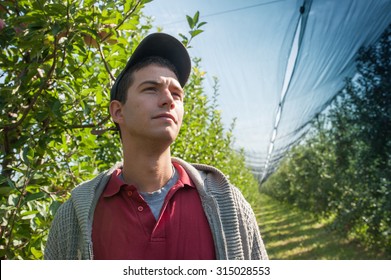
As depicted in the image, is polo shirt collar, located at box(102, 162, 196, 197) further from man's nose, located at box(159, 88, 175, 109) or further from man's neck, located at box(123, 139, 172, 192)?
man's nose, located at box(159, 88, 175, 109)

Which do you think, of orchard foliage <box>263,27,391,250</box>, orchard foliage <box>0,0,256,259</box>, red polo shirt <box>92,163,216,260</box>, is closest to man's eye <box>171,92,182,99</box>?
red polo shirt <box>92,163,216,260</box>

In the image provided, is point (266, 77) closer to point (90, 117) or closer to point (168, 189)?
point (90, 117)

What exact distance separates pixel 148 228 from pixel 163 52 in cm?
47

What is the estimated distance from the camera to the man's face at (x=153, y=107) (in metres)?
1.07

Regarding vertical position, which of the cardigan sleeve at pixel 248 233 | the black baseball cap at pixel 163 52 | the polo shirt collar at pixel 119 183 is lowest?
the cardigan sleeve at pixel 248 233

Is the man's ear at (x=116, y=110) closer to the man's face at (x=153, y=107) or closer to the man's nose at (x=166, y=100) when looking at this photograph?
the man's face at (x=153, y=107)

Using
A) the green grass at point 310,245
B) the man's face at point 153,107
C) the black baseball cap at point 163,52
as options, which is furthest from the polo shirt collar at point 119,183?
the green grass at point 310,245

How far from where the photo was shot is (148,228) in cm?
103

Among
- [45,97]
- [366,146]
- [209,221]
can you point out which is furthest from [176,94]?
[366,146]

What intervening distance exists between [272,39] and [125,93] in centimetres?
321

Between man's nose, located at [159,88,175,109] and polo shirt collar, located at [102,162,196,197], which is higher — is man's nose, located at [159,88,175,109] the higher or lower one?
the higher one

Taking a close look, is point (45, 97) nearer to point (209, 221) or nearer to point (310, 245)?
point (209, 221)

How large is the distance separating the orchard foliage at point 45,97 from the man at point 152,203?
274mm

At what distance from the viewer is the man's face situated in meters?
1.07
